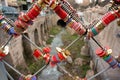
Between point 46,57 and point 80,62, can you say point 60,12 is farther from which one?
point 80,62

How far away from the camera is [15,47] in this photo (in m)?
9.70

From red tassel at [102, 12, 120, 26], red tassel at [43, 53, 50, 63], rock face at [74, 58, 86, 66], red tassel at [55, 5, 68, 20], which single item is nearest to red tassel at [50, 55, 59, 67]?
red tassel at [43, 53, 50, 63]

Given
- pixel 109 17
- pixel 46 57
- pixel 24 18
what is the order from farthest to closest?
pixel 46 57
pixel 24 18
pixel 109 17

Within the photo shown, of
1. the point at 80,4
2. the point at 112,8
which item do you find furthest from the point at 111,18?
the point at 80,4

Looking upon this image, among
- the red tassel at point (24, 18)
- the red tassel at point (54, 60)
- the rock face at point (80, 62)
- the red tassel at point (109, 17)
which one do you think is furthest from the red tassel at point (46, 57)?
the rock face at point (80, 62)

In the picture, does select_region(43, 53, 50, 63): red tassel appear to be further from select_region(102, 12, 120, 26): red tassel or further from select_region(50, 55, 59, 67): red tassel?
select_region(102, 12, 120, 26): red tassel

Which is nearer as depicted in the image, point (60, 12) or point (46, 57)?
point (60, 12)

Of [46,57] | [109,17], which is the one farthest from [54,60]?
[109,17]

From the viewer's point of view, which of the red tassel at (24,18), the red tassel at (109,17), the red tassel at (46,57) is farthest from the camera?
the red tassel at (46,57)

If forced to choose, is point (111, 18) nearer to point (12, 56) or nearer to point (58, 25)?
point (12, 56)

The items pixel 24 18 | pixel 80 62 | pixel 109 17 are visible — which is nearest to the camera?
pixel 109 17

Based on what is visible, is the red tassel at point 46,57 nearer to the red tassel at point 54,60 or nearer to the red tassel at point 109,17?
the red tassel at point 54,60

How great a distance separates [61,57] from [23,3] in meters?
17.9

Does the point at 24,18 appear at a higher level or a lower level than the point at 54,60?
higher
